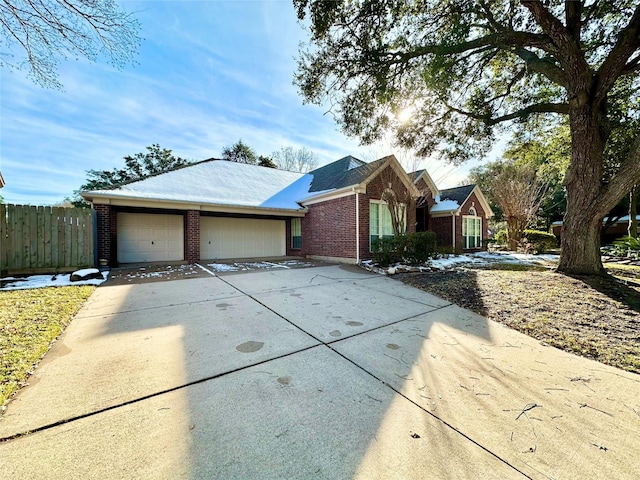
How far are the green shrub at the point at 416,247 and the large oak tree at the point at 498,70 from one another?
3.59 m

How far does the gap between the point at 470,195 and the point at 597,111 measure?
33.9ft

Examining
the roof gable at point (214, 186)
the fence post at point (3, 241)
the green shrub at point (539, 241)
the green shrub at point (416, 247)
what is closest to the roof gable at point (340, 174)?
the roof gable at point (214, 186)

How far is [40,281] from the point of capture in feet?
21.2

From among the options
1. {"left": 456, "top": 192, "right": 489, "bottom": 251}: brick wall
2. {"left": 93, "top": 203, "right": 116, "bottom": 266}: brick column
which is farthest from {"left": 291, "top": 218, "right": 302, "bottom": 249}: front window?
{"left": 456, "top": 192, "right": 489, "bottom": 251}: brick wall

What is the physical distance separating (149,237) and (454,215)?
54.5 feet

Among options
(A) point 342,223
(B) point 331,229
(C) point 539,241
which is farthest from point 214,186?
(C) point 539,241

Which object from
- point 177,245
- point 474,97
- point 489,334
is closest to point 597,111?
point 474,97

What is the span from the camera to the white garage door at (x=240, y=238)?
12.4m

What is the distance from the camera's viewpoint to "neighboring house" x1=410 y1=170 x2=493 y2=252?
52.5 ft

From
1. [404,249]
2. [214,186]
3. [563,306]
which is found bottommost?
[563,306]

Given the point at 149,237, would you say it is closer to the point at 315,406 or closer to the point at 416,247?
the point at 416,247

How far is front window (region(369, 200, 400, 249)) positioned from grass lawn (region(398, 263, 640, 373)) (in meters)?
3.95

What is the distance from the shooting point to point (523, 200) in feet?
52.0

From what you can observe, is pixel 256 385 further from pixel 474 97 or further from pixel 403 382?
pixel 474 97
